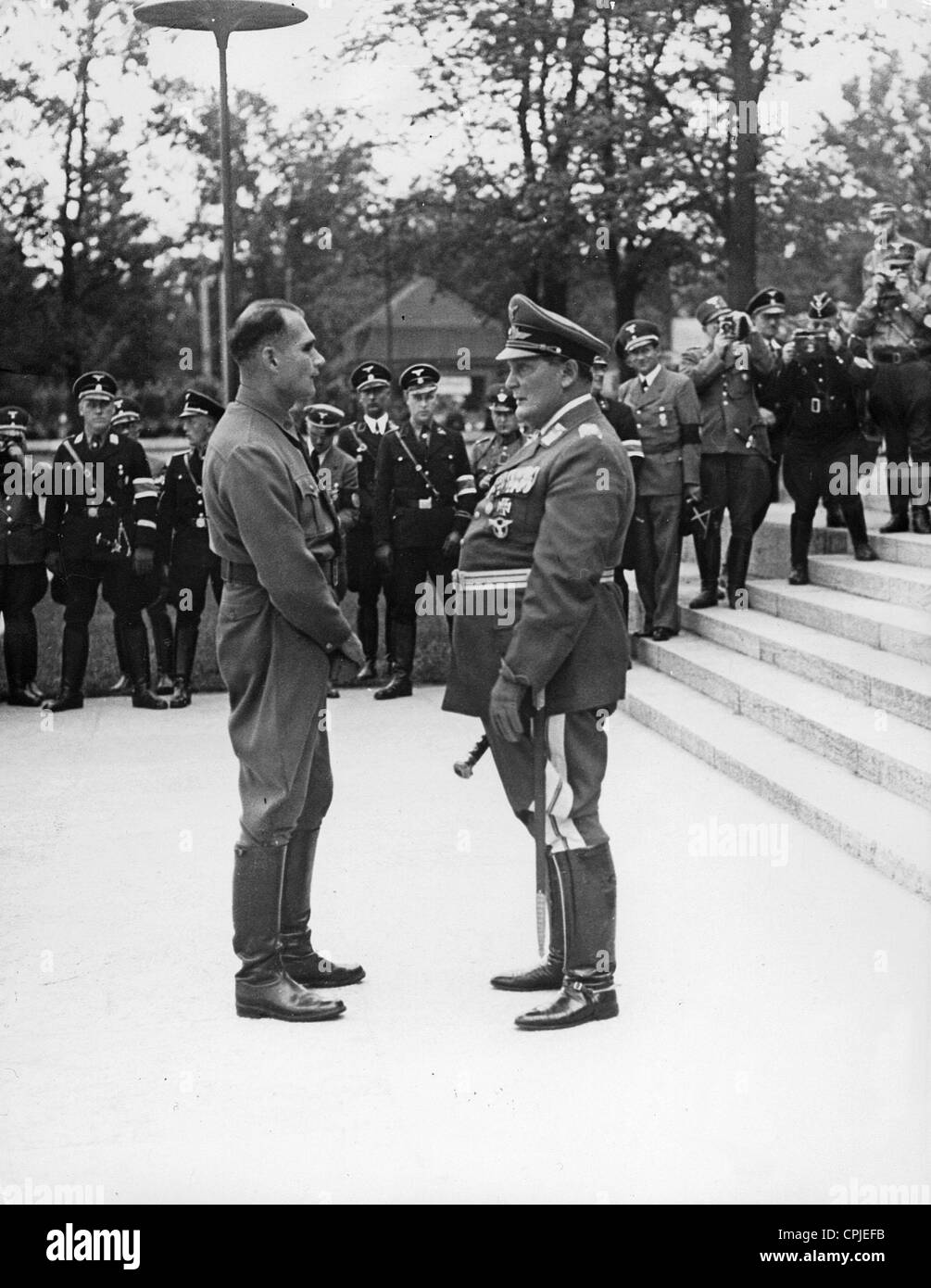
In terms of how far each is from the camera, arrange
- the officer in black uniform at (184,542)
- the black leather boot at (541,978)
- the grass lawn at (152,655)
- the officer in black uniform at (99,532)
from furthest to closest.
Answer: the grass lawn at (152,655) → the officer in black uniform at (184,542) → the officer in black uniform at (99,532) → the black leather boot at (541,978)

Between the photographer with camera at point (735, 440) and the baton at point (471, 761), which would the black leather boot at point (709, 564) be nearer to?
the photographer with camera at point (735, 440)

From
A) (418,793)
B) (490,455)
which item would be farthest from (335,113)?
(418,793)

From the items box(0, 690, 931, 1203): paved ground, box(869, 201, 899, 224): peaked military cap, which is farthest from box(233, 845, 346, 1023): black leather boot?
box(869, 201, 899, 224): peaked military cap

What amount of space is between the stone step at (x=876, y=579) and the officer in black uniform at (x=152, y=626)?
13.5ft

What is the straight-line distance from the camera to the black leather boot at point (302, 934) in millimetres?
5562

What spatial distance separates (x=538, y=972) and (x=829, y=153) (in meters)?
15.5

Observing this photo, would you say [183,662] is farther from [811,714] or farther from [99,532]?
[811,714]

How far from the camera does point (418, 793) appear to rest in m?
8.60

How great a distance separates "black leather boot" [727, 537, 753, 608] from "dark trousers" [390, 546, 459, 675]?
5.82 feet

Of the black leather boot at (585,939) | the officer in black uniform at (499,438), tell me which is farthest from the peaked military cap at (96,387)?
the black leather boot at (585,939)

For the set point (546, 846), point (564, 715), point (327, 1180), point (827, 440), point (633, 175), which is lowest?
point (327, 1180)

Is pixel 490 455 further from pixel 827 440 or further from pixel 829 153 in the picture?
pixel 829 153

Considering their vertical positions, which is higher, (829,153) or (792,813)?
(829,153)

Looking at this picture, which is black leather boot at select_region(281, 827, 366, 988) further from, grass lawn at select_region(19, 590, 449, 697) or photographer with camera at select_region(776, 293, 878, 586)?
photographer with camera at select_region(776, 293, 878, 586)
